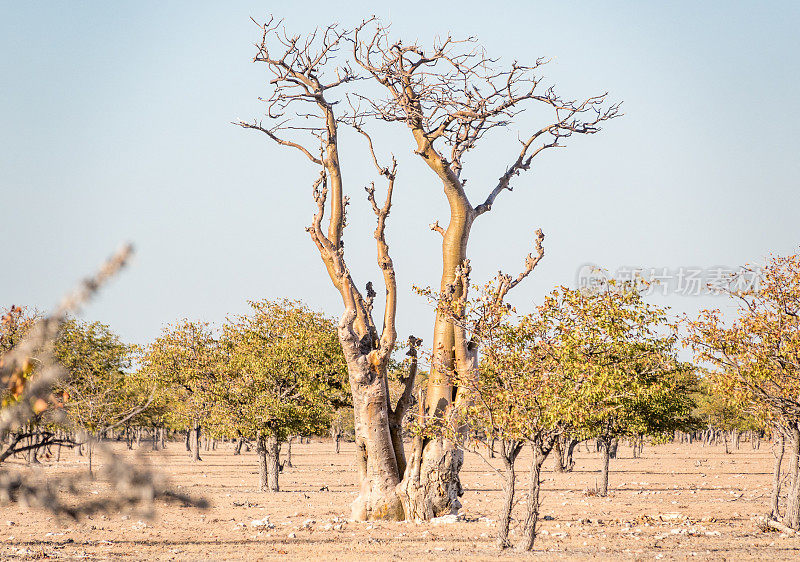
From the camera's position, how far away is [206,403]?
44156mm

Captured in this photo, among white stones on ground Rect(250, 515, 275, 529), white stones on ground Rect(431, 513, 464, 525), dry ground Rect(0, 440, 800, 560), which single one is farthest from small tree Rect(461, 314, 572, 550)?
white stones on ground Rect(250, 515, 275, 529)

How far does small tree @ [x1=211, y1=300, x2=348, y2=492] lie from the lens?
41.6m

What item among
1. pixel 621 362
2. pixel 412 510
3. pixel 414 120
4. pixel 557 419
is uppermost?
pixel 414 120

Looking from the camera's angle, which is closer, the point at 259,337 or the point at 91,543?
the point at 91,543

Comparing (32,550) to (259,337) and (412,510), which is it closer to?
(412,510)

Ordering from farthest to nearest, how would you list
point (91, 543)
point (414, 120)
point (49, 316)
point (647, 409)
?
1. point (647, 409)
2. point (414, 120)
3. point (91, 543)
4. point (49, 316)

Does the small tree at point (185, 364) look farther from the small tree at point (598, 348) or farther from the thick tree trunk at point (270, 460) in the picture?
the small tree at point (598, 348)

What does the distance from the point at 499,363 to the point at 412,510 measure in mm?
9074

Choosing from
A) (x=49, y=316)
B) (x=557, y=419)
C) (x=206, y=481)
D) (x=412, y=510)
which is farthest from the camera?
(x=206, y=481)

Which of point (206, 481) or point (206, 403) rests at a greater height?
point (206, 403)

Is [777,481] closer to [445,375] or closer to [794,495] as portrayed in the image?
[794,495]

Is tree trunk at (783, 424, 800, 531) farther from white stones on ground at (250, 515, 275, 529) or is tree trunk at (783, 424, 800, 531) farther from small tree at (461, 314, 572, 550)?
white stones on ground at (250, 515, 275, 529)

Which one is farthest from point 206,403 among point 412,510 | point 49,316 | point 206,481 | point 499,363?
point 49,316

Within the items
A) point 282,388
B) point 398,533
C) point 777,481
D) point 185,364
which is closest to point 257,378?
point 282,388
